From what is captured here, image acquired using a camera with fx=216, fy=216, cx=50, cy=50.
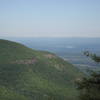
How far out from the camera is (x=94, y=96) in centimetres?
1422

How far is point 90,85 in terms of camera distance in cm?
1495

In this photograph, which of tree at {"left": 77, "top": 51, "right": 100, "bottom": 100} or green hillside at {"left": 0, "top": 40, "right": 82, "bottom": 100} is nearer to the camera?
tree at {"left": 77, "top": 51, "right": 100, "bottom": 100}

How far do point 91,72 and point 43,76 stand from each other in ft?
354

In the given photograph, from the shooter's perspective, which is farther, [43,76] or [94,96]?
[43,76]

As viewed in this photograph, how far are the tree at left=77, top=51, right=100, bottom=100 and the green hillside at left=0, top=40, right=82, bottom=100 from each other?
68.6 metres

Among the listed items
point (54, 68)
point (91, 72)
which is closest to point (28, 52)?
point (54, 68)

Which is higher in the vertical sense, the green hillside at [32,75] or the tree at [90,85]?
the tree at [90,85]

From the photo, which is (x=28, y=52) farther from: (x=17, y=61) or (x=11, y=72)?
(x=11, y=72)

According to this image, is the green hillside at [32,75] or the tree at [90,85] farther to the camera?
the green hillside at [32,75]

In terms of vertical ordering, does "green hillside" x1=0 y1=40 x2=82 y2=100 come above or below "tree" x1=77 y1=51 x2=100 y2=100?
below

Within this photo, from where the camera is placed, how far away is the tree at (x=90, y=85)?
14.5m

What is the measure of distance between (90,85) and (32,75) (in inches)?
4176

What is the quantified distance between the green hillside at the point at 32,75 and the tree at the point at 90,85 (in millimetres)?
68574

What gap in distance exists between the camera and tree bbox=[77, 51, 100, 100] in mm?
14461
